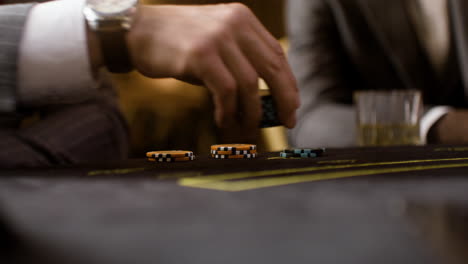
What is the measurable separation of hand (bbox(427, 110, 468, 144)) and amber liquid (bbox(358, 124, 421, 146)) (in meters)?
0.16

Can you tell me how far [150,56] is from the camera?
0.66 m

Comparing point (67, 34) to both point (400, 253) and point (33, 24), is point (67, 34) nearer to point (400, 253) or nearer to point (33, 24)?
point (33, 24)

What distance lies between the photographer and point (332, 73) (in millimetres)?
1711

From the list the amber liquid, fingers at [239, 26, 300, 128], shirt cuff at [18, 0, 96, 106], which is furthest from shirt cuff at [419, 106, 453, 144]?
shirt cuff at [18, 0, 96, 106]

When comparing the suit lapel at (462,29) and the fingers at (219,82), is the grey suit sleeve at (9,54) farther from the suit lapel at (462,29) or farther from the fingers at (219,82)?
the suit lapel at (462,29)

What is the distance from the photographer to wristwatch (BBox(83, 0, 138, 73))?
654 millimetres

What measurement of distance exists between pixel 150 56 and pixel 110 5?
0.11 meters

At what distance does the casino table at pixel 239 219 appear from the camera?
0.20 metres

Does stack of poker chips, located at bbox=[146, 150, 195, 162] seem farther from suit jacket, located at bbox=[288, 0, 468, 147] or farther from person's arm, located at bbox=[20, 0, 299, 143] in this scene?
suit jacket, located at bbox=[288, 0, 468, 147]

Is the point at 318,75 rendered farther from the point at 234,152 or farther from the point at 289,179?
the point at 289,179

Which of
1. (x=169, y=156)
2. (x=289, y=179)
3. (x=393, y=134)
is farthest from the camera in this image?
(x=393, y=134)

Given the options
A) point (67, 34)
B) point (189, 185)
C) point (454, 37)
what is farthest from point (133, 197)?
point (454, 37)

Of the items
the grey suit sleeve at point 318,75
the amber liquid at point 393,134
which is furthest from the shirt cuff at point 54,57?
the grey suit sleeve at point 318,75

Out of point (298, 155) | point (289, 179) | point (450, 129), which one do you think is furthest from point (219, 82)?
point (450, 129)
